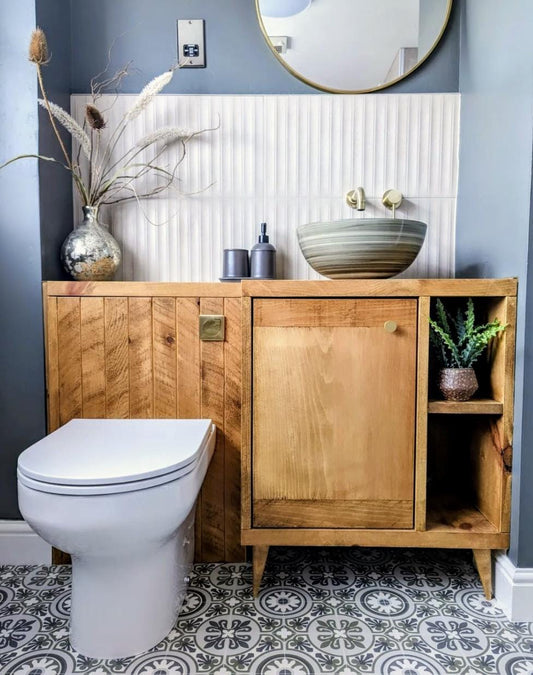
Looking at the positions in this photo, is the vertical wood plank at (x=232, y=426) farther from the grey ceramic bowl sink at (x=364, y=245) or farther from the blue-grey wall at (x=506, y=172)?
the blue-grey wall at (x=506, y=172)

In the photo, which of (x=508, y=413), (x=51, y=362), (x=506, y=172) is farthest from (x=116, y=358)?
(x=506, y=172)

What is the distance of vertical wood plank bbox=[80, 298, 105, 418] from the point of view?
4.30ft

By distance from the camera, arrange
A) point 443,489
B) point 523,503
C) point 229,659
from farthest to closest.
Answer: point 443,489 → point 523,503 → point 229,659

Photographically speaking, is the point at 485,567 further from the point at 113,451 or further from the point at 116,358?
the point at 116,358

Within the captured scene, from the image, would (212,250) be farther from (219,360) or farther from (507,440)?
(507,440)

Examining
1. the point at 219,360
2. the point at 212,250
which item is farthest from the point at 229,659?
the point at 212,250

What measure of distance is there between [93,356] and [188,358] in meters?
0.28

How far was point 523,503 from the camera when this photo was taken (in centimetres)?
111

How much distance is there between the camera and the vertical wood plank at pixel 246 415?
45.3 inches

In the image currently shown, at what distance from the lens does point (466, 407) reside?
45.6 inches

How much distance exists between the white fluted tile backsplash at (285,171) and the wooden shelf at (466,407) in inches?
20.8

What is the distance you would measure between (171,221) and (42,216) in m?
0.39

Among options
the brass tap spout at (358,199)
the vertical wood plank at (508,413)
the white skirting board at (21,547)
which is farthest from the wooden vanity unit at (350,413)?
the white skirting board at (21,547)

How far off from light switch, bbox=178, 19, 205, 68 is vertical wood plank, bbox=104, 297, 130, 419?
2.70 feet
